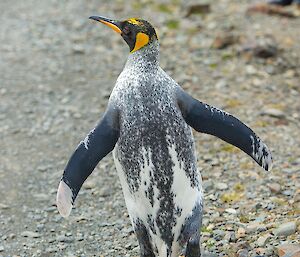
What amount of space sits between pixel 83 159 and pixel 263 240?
1417 mm

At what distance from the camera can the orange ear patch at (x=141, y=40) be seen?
4051mm

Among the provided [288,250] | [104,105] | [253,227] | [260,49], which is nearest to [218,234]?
[253,227]

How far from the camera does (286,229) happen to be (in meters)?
4.71

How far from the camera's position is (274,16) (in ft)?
30.7

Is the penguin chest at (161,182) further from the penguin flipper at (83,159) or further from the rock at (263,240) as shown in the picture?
the rock at (263,240)

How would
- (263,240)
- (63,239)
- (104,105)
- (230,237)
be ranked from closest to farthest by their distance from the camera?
(263,240), (230,237), (63,239), (104,105)

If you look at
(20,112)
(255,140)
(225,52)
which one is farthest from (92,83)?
(255,140)

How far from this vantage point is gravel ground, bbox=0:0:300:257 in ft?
16.9

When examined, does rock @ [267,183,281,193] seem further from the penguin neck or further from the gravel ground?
the penguin neck

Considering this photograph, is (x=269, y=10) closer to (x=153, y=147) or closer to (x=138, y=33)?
(x=138, y=33)

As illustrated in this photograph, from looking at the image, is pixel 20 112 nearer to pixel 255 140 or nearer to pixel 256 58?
pixel 256 58

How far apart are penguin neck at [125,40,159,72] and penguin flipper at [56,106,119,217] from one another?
1.17 ft

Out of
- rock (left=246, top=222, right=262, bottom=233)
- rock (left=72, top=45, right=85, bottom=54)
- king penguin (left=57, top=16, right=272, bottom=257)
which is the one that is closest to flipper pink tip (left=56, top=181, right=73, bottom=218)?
king penguin (left=57, top=16, right=272, bottom=257)

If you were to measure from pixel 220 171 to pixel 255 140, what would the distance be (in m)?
1.83
